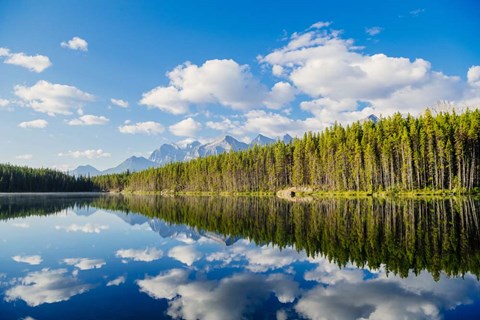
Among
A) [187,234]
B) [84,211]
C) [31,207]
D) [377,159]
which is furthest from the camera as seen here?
[377,159]

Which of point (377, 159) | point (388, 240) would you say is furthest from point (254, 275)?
point (377, 159)

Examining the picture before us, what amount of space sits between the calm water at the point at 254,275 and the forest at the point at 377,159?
165 feet

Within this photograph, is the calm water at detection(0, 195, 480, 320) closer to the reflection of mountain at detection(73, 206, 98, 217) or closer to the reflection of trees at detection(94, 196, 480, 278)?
the reflection of trees at detection(94, 196, 480, 278)

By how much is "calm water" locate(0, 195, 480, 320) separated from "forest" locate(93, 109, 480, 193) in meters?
50.4

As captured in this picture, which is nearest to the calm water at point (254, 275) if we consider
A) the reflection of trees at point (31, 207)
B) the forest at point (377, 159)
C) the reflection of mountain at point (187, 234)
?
the reflection of mountain at point (187, 234)

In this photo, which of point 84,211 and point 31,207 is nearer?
point 84,211

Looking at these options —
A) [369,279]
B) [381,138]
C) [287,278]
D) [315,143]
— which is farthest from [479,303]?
[315,143]

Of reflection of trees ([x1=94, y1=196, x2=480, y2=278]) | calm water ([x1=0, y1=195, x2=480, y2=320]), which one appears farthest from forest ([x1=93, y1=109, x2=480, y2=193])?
calm water ([x1=0, y1=195, x2=480, y2=320])

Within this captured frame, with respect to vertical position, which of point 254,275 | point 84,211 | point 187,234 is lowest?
point 84,211

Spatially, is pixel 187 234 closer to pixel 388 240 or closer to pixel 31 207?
pixel 388 240

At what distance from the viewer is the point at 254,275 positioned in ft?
49.2

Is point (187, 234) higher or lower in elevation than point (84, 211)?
higher

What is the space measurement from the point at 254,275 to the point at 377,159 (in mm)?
74467

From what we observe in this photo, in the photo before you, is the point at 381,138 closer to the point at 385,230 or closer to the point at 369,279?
the point at 385,230
